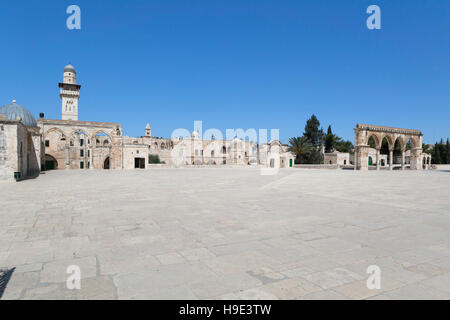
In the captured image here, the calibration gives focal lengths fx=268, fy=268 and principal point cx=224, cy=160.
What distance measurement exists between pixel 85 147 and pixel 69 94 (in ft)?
52.0

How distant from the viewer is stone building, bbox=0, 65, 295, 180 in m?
16.3

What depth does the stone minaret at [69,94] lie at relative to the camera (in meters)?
48.4

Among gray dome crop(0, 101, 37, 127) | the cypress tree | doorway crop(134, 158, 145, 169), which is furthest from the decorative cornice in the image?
gray dome crop(0, 101, 37, 127)

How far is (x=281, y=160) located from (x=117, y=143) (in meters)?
27.9

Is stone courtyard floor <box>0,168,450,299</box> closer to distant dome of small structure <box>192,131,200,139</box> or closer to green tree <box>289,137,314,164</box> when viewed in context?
green tree <box>289,137,314,164</box>

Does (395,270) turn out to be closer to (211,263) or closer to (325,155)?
(211,263)

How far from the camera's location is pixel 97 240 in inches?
167

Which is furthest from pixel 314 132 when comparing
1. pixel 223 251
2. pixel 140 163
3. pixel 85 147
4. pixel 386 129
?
pixel 223 251

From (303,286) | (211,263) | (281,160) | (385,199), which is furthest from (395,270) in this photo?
(281,160)

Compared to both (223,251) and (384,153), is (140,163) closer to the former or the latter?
(223,251)

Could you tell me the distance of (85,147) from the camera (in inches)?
1542
